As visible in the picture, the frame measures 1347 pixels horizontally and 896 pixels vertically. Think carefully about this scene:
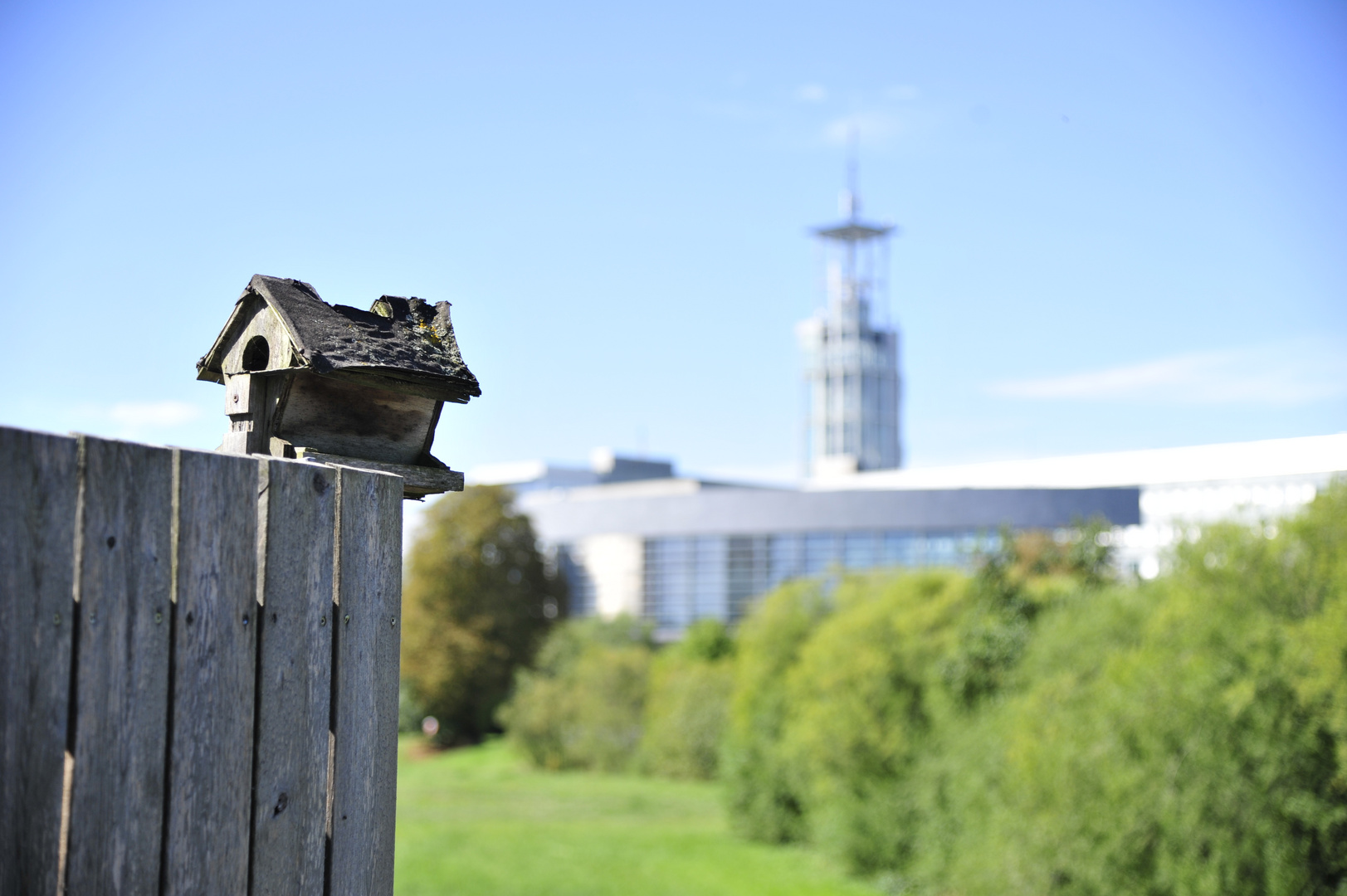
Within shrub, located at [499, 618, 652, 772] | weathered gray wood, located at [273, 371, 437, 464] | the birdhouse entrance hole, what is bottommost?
shrub, located at [499, 618, 652, 772]

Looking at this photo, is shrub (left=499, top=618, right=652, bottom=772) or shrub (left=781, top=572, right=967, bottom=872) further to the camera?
shrub (left=499, top=618, right=652, bottom=772)

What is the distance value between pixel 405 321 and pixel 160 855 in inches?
67.7

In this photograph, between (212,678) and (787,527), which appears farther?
(787,527)

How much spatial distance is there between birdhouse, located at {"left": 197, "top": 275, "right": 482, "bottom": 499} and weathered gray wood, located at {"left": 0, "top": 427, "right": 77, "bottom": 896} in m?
1.02

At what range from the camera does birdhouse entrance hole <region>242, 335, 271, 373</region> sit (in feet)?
11.6

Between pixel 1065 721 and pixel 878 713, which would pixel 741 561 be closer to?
pixel 878 713

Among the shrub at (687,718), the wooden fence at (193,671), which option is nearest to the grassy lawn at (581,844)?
the shrub at (687,718)

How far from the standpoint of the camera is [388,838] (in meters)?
2.91

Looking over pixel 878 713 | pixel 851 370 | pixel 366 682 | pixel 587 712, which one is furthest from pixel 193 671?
pixel 851 370

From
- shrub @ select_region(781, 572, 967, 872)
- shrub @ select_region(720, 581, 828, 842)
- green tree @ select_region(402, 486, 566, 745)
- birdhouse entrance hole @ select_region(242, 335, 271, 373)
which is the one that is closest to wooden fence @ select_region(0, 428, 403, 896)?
birdhouse entrance hole @ select_region(242, 335, 271, 373)

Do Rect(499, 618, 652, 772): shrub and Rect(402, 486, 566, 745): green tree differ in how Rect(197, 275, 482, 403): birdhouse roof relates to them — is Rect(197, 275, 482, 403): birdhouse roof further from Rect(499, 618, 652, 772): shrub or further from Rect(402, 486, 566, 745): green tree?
Rect(402, 486, 566, 745): green tree

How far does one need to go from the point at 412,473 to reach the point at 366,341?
0.39 metres

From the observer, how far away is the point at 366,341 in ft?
11.3

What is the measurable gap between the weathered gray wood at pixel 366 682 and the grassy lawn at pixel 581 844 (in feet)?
76.7
